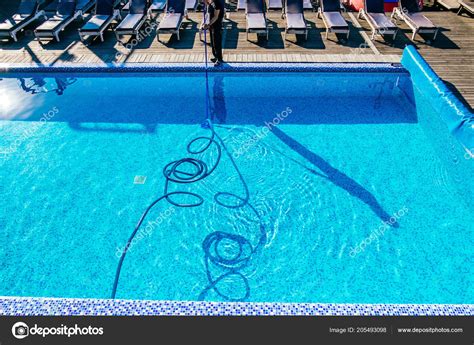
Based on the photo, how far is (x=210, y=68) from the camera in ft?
27.7

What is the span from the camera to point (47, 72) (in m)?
8.59

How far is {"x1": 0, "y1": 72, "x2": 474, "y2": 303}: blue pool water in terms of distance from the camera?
479 centimetres

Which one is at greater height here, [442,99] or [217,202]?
[442,99]

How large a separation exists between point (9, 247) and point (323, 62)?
7.90 meters

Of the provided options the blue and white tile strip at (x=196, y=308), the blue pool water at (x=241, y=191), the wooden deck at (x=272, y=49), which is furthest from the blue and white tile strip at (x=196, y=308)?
the wooden deck at (x=272, y=49)

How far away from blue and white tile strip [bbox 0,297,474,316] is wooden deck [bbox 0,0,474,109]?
6.30m

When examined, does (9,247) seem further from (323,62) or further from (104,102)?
(323,62)

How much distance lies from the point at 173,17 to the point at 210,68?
319cm

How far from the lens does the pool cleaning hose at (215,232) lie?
4.81m
